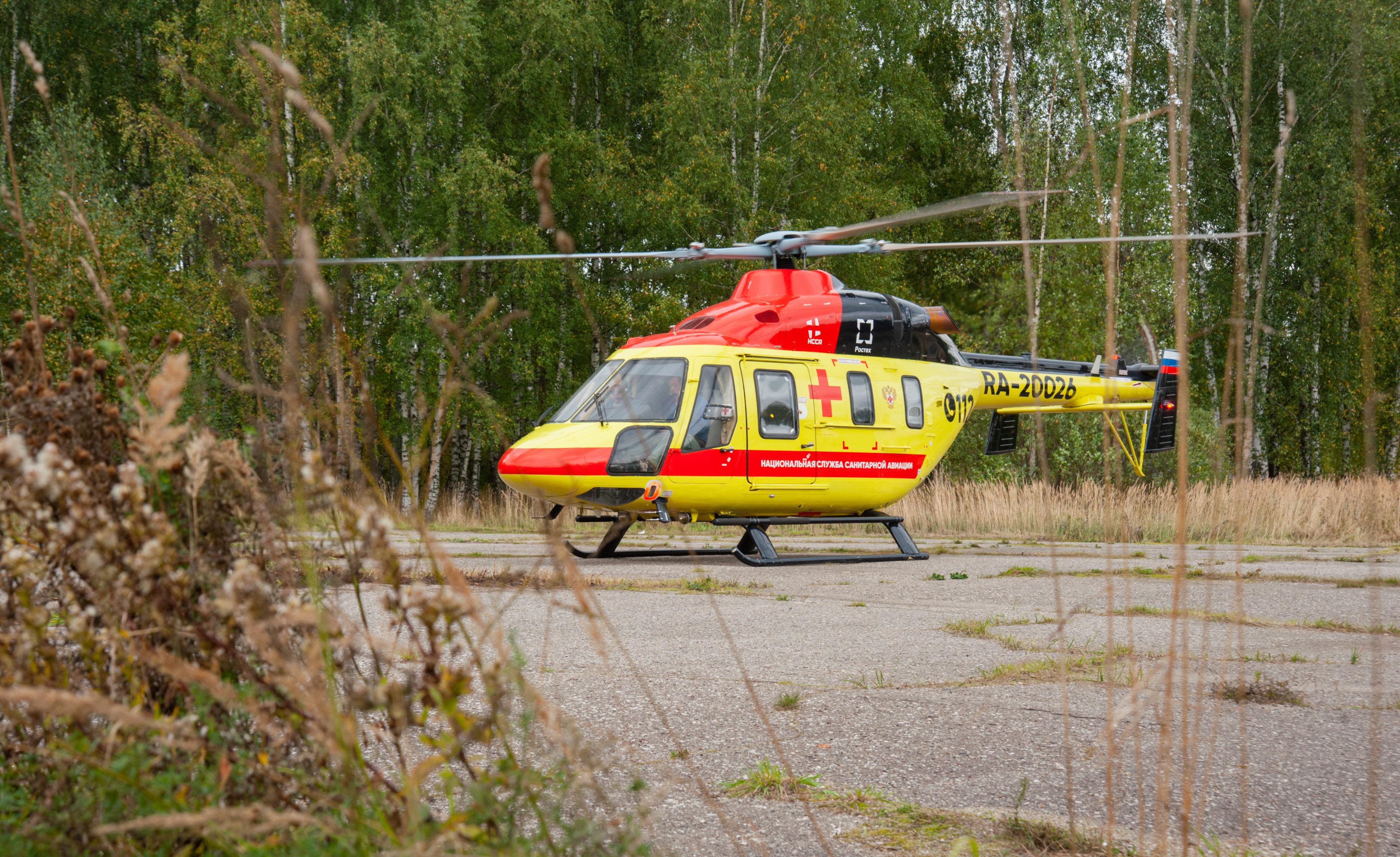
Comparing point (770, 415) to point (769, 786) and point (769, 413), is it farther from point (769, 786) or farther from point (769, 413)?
point (769, 786)

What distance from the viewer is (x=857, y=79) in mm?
→ 22422

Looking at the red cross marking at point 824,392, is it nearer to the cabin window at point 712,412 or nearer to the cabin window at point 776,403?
the cabin window at point 776,403

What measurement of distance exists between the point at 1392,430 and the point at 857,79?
610 inches

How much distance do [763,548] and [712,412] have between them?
1201 mm

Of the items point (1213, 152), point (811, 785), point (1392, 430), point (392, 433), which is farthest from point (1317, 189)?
point (811, 785)

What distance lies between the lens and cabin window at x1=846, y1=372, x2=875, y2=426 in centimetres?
939

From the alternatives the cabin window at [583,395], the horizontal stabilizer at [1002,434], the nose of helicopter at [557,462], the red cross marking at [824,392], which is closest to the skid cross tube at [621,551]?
the nose of helicopter at [557,462]

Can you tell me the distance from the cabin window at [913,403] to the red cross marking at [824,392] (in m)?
0.89

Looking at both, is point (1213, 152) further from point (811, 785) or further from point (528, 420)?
point (811, 785)

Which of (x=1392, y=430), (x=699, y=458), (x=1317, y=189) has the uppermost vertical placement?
(x=1317, y=189)

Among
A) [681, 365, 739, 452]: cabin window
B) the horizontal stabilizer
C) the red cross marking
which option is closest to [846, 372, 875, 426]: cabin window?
the red cross marking

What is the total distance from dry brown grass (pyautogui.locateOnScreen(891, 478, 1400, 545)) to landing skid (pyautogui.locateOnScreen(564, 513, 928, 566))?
338 centimetres

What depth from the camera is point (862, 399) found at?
945cm

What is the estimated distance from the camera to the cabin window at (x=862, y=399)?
9391 millimetres
